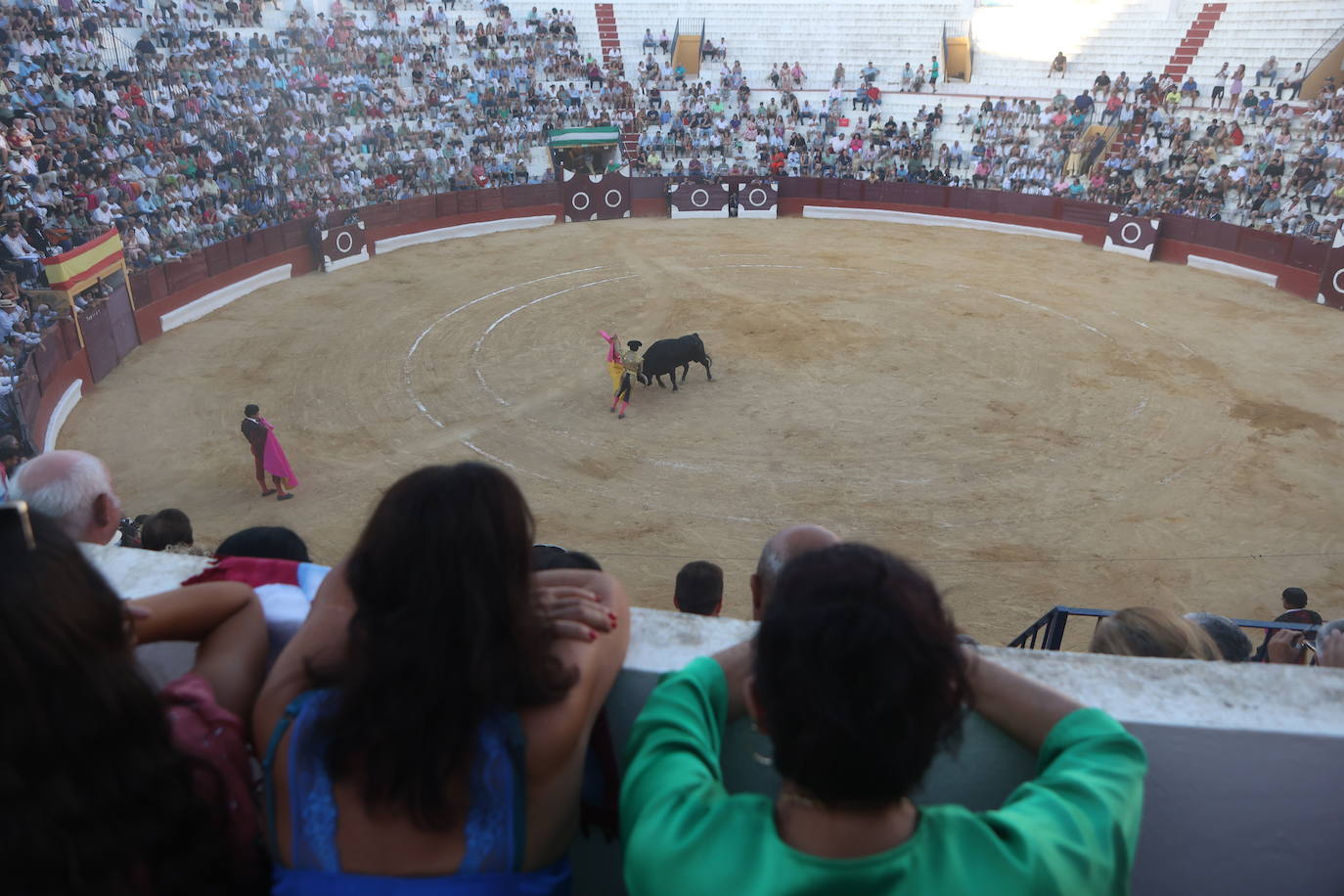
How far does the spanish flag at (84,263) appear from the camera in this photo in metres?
13.9

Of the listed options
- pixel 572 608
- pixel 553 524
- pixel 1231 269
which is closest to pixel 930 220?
pixel 1231 269

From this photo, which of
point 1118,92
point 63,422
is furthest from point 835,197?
point 63,422

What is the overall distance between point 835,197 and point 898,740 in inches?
1005

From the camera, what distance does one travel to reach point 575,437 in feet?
40.5

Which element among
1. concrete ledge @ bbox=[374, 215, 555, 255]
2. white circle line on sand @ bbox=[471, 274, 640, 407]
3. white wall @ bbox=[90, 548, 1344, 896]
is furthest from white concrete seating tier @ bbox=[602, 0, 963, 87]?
white wall @ bbox=[90, 548, 1344, 896]

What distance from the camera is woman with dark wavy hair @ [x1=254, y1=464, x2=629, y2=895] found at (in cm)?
142

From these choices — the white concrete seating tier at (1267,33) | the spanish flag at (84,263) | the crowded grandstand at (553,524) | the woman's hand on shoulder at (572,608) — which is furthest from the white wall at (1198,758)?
the white concrete seating tier at (1267,33)

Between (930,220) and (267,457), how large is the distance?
18.7m

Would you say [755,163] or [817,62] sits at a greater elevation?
[817,62]

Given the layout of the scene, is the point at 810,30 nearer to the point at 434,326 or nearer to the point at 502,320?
the point at 502,320

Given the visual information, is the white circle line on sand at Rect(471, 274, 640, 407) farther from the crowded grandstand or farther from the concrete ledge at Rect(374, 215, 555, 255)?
the concrete ledge at Rect(374, 215, 555, 255)

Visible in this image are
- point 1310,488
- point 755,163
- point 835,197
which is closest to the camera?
point 1310,488

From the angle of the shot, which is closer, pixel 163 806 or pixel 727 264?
pixel 163 806

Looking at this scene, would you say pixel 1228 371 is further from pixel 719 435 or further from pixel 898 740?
pixel 898 740
